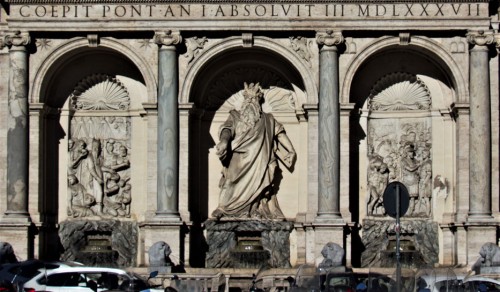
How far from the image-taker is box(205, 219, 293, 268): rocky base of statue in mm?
43469

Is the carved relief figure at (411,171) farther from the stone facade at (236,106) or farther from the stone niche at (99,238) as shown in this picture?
the stone niche at (99,238)

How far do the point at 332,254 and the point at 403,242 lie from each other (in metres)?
3.25

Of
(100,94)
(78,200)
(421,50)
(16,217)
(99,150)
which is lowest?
(16,217)

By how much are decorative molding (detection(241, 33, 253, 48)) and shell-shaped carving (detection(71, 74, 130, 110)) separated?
402 cm

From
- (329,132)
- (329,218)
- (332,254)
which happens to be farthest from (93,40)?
(332,254)

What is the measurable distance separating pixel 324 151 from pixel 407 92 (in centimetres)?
349

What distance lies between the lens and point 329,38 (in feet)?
139

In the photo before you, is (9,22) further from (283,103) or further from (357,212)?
(357,212)

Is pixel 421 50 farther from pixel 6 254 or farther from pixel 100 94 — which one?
pixel 6 254

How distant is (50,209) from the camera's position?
145 ft

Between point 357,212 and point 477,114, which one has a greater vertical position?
point 477,114

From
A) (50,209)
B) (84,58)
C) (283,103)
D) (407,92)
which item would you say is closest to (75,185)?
(50,209)

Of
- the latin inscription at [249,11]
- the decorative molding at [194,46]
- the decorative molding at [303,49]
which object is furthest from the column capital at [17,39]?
the decorative molding at [303,49]

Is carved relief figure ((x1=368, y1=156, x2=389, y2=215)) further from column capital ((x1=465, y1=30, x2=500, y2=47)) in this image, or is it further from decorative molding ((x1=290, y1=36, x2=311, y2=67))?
column capital ((x1=465, y1=30, x2=500, y2=47))
